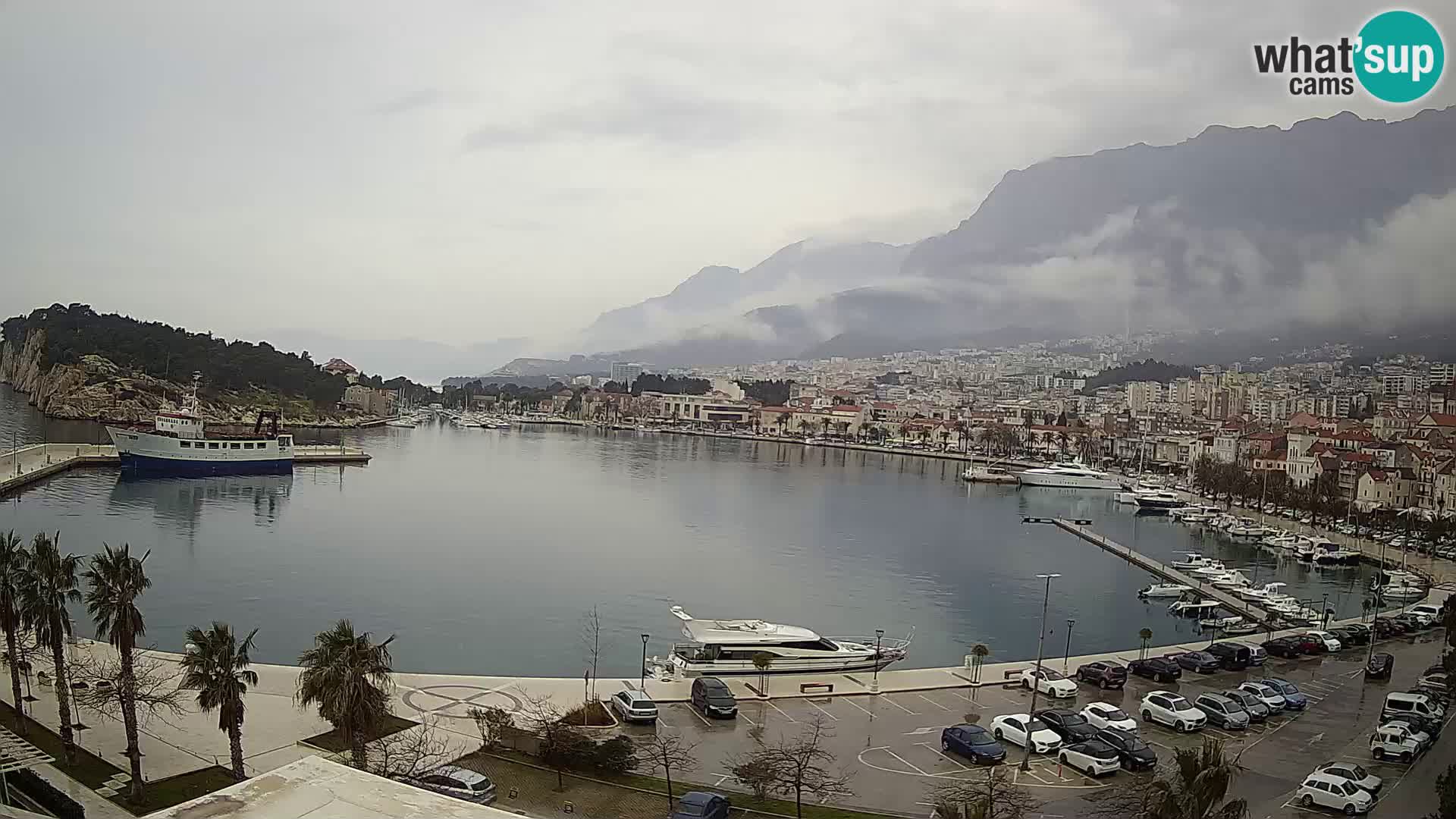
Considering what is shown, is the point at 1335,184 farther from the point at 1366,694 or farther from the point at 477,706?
the point at 477,706

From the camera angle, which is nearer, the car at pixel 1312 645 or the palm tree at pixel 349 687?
the palm tree at pixel 349 687

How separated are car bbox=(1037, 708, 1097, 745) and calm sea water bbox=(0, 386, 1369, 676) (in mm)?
4206

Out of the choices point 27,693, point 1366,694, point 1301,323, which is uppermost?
point 1301,323

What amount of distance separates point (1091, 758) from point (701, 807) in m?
3.37

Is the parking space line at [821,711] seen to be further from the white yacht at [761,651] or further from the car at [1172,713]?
the car at [1172,713]

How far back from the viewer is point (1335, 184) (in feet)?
238

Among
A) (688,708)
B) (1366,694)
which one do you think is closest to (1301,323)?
(1366,694)

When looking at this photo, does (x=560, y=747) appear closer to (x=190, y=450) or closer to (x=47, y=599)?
(x=47, y=599)

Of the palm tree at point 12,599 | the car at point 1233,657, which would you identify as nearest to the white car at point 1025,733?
the car at point 1233,657

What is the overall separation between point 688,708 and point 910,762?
7.50 ft

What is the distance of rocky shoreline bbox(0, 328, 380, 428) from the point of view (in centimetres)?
4144

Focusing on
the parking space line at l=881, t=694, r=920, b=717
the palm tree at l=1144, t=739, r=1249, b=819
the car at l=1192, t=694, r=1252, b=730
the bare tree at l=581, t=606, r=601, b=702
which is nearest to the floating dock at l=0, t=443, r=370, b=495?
the bare tree at l=581, t=606, r=601, b=702

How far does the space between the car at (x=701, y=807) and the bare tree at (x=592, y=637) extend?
375 centimetres

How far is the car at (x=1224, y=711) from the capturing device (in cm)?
919
